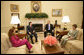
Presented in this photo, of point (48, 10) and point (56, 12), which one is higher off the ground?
point (48, 10)

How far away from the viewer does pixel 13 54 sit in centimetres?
234

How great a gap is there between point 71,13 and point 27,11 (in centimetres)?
340

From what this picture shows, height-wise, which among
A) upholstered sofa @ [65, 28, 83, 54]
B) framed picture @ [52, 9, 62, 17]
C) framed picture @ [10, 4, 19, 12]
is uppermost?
framed picture @ [10, 4, 19, 12]

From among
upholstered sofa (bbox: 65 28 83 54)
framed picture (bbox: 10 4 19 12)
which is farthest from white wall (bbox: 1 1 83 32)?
upholstered sofa (bbox: 65 28 83 54)

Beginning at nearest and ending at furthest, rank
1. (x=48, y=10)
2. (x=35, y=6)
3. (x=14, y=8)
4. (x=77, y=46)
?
(x=77, y=46)
(x=14, y=8)
(x=35, y=6)
(x=48, y=10)

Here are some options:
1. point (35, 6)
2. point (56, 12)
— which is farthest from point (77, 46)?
point (35, 6)

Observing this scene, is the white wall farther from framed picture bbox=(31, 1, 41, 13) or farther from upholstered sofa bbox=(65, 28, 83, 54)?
upholstered sofa bbox=(65, 28, 83, 54)

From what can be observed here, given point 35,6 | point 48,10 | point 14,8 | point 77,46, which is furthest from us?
point 48,10

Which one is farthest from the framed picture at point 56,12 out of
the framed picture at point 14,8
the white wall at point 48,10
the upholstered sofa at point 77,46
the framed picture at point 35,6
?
the upholstered sofa at point 77,46

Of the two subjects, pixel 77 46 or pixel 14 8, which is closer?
pixel 77 46

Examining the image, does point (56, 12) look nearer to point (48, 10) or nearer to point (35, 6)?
point (48, 10)

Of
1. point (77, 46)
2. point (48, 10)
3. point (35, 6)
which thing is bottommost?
point (77, 46)

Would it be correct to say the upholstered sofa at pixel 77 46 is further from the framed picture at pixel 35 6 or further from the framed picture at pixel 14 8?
the framed picture at pixel 14 8

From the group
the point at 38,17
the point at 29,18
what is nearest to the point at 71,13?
the point at 38,17
